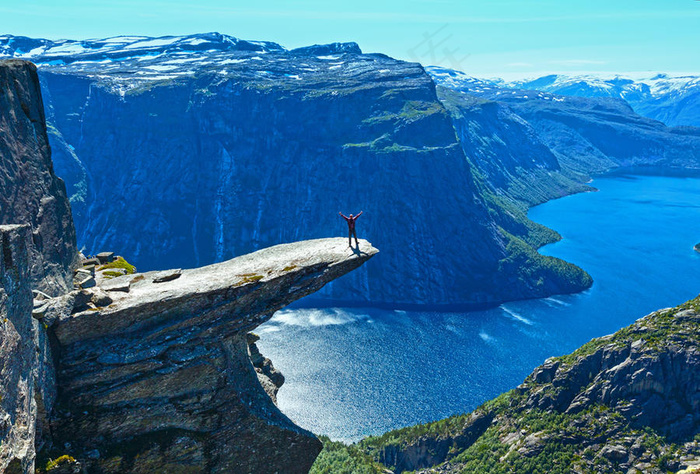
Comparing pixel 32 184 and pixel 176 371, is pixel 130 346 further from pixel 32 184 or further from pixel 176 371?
pixel 32 184

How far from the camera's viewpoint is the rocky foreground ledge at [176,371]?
2345cm

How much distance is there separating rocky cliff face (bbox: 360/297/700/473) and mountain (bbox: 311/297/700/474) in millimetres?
152

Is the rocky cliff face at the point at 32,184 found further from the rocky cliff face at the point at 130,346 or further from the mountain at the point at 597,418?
the mountain at the point at 597,418

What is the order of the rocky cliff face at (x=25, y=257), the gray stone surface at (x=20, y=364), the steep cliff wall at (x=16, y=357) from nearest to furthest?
the steep cliff wall at (x=16, y=357), the gray stone surface at (x=20, y=364), the rocky cliff face at (x=25, y=257)

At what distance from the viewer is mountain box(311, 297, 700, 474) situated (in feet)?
236

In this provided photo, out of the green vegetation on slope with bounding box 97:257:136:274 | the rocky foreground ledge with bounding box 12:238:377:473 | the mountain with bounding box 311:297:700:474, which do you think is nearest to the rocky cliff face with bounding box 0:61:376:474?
the rocky foreground ledge with bounding box 12:238:377:473

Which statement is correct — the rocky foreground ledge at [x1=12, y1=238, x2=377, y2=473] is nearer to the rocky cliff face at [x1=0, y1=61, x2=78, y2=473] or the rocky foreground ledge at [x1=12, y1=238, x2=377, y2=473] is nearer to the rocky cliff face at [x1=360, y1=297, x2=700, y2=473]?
the rocky cliff face at [x1=0, y1=61, x2=78, y2=473]

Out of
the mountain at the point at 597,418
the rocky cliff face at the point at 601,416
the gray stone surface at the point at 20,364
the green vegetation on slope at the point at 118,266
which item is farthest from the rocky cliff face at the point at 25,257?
the rocky cliff face at the point at 601,416

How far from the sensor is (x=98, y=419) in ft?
77.3

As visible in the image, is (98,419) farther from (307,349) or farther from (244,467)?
(307,349)

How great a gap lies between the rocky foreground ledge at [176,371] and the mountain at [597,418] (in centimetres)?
5455

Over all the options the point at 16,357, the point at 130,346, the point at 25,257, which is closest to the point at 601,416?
the point at 130,346

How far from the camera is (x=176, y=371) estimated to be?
83.0 feet

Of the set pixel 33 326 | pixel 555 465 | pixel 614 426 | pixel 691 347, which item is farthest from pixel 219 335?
pixel 691 347
